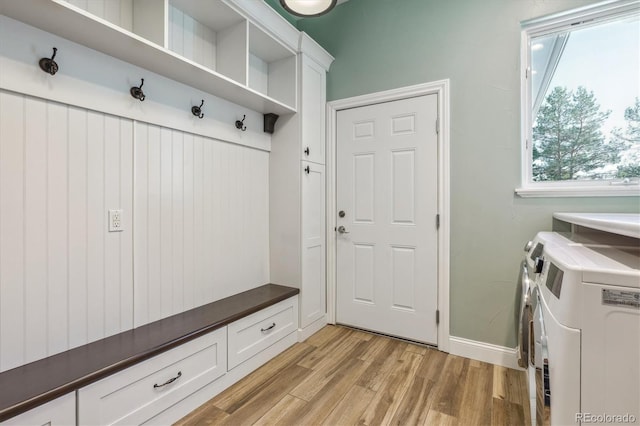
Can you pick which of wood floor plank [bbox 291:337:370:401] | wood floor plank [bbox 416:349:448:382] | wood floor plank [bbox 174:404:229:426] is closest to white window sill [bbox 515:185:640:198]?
wood floor plank [bbox 416:349:448:382]

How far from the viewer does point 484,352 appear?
7.14 ft

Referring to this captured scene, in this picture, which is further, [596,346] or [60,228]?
[60,228]

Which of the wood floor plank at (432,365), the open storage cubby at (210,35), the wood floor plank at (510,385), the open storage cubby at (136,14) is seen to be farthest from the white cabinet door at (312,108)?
the wood floor plank at (510,385)

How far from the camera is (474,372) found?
203 centimetres

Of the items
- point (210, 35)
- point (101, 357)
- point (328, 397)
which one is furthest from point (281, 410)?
point (210, 35)

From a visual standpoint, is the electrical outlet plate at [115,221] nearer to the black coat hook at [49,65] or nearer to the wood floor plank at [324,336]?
the black coat hook at [49,65]

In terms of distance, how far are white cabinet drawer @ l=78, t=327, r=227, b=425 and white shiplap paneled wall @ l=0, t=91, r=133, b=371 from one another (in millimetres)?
342

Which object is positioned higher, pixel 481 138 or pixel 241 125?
pixel 241 125

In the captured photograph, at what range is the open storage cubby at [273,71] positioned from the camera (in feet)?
7.96

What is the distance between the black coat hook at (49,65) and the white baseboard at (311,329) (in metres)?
2.25

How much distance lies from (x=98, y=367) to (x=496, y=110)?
9.03 feet

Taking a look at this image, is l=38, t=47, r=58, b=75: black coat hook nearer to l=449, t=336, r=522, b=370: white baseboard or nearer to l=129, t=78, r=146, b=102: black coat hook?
l=129, t=78, r=146, b=102: black coat hook

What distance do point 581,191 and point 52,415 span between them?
2.89 metres

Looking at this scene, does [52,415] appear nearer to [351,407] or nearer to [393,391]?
[351,407]
